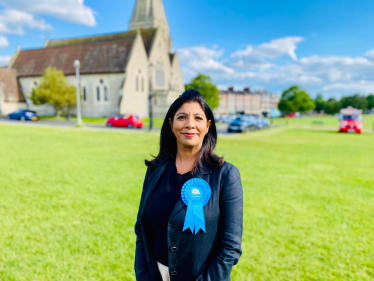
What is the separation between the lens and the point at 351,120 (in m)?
29.5

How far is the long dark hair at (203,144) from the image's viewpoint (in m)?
2.19

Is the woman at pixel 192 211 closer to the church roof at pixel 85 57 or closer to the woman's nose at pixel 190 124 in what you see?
the woman's nose at pixel 190 124

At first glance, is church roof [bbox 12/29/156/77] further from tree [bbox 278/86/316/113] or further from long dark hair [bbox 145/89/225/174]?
tree [bbox 278/86/316/113]

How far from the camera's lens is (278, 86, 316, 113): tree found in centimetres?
9388

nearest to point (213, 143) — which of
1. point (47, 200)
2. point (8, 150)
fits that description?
point (47, 200)

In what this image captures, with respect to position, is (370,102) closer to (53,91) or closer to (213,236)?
(53,91)

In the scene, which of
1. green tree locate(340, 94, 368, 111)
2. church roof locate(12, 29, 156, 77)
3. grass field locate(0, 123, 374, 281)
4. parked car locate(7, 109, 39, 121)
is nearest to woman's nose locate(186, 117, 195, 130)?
grass field locate(0, 123, 374, 281)

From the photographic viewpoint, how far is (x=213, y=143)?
2.38 meters

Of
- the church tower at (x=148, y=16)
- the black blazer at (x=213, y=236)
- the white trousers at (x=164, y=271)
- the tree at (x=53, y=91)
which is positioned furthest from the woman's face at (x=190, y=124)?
the church tower at (x=148, y=16)

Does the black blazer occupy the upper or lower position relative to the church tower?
lower

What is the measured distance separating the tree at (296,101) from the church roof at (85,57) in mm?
60106

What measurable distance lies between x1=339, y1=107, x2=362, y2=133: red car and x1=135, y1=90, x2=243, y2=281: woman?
3235 cm

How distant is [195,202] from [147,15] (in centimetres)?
6603

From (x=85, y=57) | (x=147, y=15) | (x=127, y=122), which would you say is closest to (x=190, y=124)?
(x=127, y=122)
